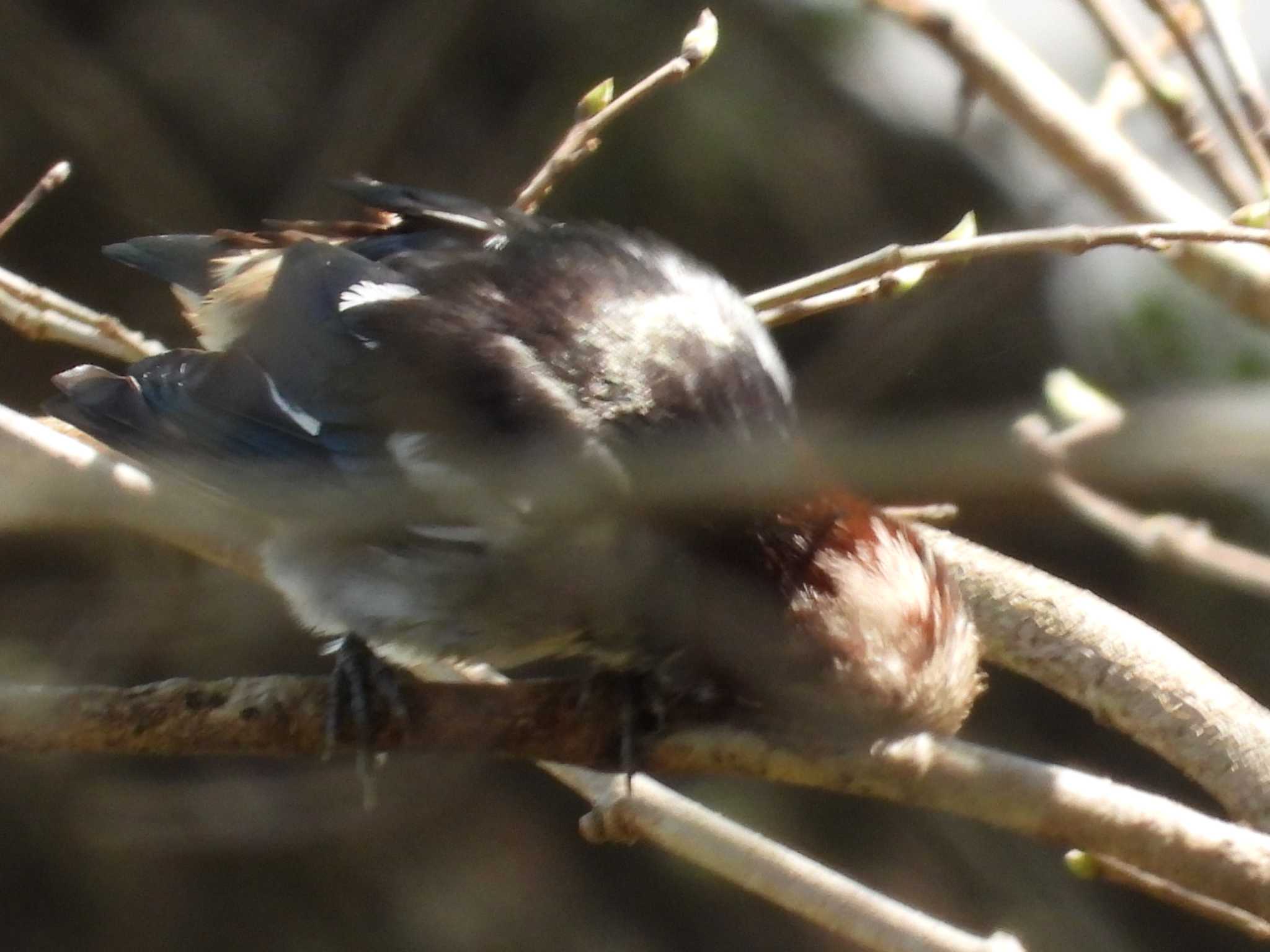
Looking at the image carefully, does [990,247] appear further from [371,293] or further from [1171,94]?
[371,293]

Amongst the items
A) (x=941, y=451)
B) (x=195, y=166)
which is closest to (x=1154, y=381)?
(x=195, y=166)

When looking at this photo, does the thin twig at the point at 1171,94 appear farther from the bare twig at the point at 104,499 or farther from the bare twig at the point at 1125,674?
the bare twig at the point at 104,499

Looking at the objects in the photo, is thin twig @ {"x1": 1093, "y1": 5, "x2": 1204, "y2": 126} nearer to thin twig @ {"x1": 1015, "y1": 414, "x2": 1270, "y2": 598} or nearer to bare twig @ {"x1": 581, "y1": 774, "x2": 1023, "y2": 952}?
thin twig @ {"x1": 1015, "y1": 414, "x2": 1270, "y2": 598}


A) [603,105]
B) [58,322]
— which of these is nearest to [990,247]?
[603,105]

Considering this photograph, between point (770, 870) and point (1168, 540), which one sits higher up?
point (1168, 540)

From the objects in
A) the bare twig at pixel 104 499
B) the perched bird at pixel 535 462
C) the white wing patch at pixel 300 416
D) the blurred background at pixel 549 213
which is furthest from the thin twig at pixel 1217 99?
the bare twig at pixel 104 499

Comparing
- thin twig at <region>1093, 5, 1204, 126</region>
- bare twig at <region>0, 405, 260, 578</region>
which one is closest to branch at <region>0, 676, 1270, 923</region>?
bare twig at <region>0, 405, 260, 578</region>
